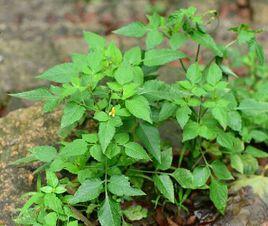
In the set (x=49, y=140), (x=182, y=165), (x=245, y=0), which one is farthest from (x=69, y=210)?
(x=245, y=0)

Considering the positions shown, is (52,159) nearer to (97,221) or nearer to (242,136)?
(97,221)

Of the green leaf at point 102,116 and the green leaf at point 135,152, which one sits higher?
the green leaf at point 102,116

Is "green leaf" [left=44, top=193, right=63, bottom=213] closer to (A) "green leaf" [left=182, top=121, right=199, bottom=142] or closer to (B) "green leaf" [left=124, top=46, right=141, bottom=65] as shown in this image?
(A) "green leaf" [left=182, top=121, right=199, bottom=142]

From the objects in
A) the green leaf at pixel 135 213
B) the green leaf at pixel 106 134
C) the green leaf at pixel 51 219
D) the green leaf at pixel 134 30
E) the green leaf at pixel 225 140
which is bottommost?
the green leaf at pixel 135 213

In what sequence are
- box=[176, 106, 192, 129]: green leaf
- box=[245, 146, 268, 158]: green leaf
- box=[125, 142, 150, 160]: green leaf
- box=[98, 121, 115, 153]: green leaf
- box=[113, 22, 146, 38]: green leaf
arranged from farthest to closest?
1. box=[245, 146, 268, 158]: green leaf
2. box=[113, 22, 146, 38]: green leaf
3. box=[176, 106, 192, 129]: green leaf
4. box=[125, 142, 150, 160]: green leaf
5. box=[98, 121, 115, 153]: green leaf

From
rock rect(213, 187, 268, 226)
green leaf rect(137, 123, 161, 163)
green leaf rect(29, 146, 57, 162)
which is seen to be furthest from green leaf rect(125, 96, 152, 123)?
rock rect(213, 187, 268, 226)

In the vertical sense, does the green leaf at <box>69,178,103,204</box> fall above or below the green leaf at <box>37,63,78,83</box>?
below

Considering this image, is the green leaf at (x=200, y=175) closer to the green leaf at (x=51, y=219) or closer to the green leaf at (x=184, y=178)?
the green leaf at (x=184, y=178)

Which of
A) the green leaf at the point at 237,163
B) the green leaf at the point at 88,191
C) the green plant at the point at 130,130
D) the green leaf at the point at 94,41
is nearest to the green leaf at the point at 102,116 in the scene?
the green plant at the point at 130,130
